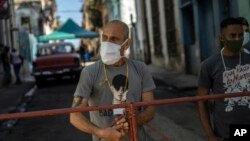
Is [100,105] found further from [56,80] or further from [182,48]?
[56,80]

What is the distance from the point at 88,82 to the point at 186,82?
1448 cm

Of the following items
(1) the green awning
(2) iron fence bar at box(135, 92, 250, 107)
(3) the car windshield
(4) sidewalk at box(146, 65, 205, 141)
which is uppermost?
(1) the green awning

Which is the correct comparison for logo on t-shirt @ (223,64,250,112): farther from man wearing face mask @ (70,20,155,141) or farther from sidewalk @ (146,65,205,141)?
sidewalk @ (146,65,205,141)

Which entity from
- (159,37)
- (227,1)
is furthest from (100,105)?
(159,37)

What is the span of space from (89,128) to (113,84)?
1.19 feet

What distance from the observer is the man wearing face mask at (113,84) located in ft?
12.2

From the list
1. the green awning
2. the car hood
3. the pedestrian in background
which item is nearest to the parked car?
the car hood

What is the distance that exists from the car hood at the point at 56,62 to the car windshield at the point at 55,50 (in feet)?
3.24

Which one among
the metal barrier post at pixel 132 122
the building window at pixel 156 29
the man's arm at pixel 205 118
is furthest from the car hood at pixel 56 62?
the metal barrier post at pixel 132 122

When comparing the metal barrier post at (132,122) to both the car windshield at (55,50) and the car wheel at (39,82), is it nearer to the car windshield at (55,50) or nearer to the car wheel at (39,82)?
the car wheel at (39,82)

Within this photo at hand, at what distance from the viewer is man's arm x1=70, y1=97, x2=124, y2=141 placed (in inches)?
138

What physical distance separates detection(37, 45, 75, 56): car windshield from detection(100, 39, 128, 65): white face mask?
65.3ft

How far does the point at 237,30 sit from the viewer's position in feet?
14.0

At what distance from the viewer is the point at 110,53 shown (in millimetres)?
3715
